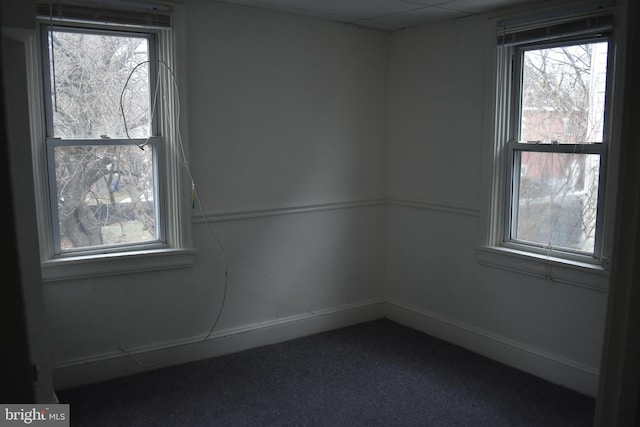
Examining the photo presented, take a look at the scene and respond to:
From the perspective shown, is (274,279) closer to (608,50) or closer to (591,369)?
(591,369)

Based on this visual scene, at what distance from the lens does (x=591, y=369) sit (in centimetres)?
309

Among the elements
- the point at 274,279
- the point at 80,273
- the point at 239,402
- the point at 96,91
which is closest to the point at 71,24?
the point at 96,91

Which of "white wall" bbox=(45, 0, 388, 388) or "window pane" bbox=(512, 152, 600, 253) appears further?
"white wall" bbox=(45, 0, 388, 388)

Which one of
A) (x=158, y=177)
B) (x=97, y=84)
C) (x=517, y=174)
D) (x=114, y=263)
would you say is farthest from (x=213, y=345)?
(x=517, y=174)

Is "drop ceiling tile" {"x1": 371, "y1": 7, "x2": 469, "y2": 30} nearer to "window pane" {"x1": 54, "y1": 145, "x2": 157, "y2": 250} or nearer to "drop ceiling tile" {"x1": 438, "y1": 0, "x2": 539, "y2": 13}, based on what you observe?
"drop ceiling tile" {"x1": 438, "y1": 0, "x2": 539, "y2": 13}

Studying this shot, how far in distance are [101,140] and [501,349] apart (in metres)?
2.90

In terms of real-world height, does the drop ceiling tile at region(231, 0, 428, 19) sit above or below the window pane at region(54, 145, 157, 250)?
above

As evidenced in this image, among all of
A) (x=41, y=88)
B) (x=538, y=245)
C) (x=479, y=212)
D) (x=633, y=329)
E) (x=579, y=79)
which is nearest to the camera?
(x=633, y=329)

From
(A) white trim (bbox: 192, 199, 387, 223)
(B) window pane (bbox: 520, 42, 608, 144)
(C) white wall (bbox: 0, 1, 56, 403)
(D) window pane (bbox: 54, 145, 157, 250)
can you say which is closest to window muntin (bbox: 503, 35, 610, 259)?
(B) window pane (bbox: 520, 42, 608, 144)

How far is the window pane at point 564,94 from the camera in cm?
306

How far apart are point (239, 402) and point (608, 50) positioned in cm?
Answer: 288

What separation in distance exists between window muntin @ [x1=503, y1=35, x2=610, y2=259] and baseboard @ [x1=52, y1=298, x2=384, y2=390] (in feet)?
4.56

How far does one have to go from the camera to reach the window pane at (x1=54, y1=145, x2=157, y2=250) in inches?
124

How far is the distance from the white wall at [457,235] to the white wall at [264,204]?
21cm
